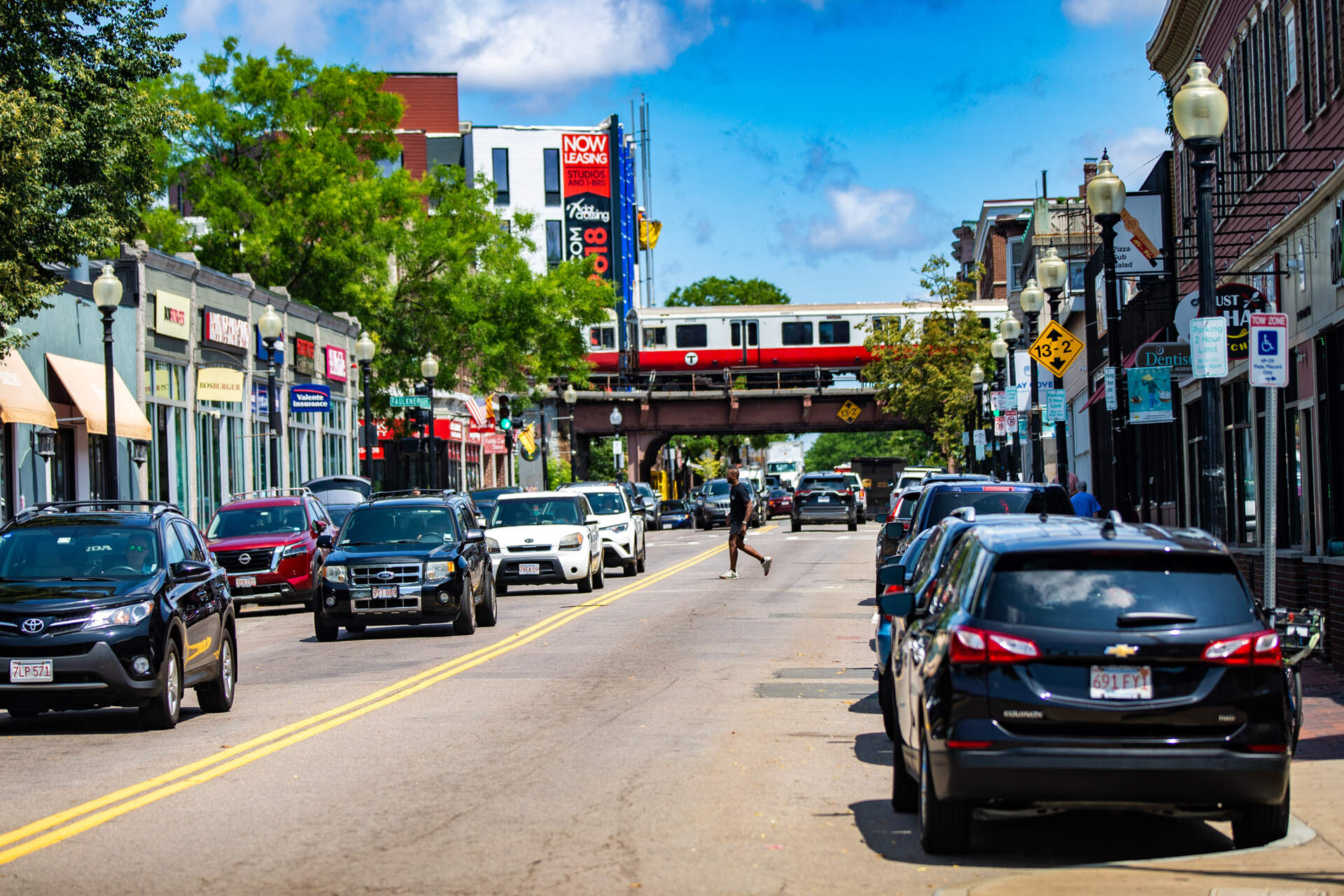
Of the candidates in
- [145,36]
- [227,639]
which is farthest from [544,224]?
[227,639]

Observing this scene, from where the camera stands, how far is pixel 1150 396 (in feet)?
65.2

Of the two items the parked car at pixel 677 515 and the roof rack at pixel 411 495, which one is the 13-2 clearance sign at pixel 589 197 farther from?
the roof rack at pixel 411 495

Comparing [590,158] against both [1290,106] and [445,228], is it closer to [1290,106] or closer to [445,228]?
[445,228]

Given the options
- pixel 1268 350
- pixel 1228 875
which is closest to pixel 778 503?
pixel 1268 350

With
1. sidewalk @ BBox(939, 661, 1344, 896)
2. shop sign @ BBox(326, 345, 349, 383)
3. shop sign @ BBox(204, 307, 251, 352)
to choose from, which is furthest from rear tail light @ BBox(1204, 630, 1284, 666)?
shop sign @ BBox(326, 345, 349, 383)

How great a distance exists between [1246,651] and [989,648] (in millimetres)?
1142

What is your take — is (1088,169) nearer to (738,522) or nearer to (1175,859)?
(738,522)

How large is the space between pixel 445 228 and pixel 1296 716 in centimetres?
4768

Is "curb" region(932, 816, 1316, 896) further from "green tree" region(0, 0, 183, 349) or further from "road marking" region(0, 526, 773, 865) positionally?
"green tree" region(0, 0, 183, 349)

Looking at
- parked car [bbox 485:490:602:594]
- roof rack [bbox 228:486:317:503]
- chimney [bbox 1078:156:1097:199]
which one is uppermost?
chimney [bbox 1078:156:1097:199]

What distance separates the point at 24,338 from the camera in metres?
23.5

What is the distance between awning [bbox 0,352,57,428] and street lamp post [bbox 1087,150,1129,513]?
1697cm

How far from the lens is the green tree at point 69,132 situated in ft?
69.4

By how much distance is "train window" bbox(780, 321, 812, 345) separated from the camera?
74500 millimetres
